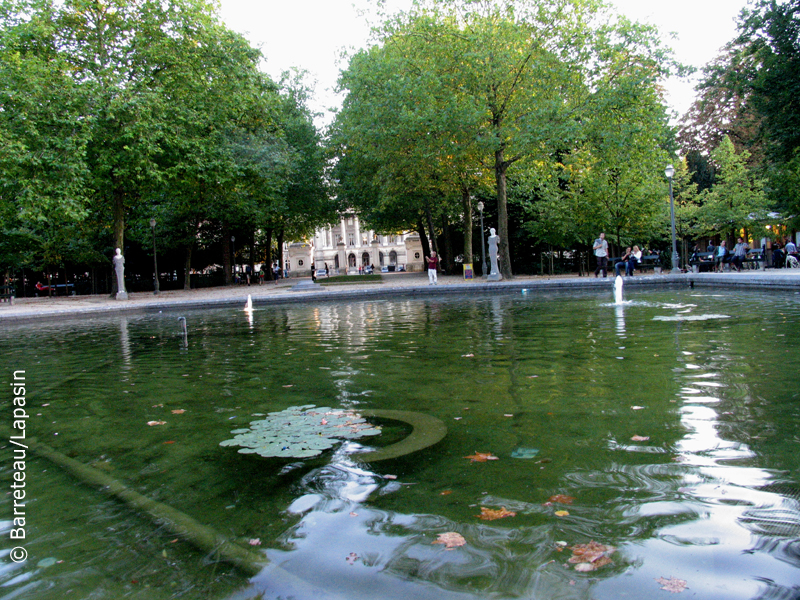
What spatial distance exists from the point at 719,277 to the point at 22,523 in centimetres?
2211

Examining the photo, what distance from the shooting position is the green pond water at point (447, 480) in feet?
9.10

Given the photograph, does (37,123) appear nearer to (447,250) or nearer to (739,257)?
(447,250)

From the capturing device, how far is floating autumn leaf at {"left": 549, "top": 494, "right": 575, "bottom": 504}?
3432 millimetres

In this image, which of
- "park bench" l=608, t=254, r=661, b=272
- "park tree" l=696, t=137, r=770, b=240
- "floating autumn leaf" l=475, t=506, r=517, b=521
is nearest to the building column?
"park bench" l=608, t=254, r=661, b=272

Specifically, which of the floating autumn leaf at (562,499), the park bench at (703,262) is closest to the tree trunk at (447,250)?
the park bench at (703,262)

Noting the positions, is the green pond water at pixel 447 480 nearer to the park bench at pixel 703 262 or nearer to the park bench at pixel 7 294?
the park bench at pixel 703 262

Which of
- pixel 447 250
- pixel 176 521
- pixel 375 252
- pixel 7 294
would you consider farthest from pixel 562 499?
pixel 375 252

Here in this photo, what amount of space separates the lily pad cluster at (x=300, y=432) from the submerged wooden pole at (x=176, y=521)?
900 millimetres

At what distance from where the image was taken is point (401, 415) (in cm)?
548

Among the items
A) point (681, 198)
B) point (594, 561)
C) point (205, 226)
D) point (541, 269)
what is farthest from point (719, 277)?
point (205, 226)

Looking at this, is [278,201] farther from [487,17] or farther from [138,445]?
[138,445]

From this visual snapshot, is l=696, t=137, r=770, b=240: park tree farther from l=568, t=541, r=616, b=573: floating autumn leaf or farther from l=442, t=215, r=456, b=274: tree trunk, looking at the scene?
l=568, t=541, r=616, b=573: floating autumn leaf

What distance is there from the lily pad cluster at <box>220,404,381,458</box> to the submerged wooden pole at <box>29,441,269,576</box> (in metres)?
0.90

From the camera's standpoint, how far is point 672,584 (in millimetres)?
2582
